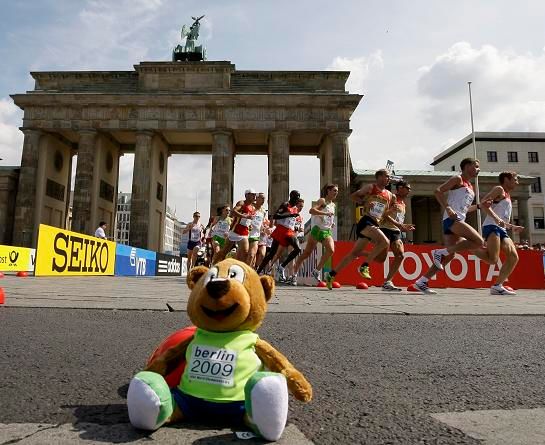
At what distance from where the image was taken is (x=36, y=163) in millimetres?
35375

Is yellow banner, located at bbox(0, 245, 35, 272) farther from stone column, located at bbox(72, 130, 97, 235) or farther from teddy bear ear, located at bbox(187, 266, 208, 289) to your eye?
stone column, located at bbox(72, 130, 97, 235)

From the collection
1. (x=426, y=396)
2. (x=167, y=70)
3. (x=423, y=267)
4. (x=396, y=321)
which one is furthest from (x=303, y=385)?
(x=167, y=70)

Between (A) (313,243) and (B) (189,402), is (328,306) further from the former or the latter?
(A) (313,243)

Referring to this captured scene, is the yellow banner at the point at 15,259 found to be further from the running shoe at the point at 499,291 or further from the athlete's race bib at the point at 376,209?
the running shoe at the point at 499,291

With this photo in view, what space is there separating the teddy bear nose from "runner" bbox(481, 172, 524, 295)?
6.30m

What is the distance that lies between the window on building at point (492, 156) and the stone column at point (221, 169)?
42.3m

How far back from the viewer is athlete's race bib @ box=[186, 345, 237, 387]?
4.68ft

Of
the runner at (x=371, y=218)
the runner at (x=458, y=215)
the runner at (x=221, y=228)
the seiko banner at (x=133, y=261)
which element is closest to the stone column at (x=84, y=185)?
the seiko banner at (x=133, y=261)

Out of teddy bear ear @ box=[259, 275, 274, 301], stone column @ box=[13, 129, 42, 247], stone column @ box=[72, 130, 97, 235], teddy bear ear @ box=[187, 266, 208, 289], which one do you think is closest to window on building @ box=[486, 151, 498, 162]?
stone column @ box=[72, 130, 97, 235]

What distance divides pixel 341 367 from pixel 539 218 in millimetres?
65106

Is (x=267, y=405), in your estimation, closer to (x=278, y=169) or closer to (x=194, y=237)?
(x=194, y=237)

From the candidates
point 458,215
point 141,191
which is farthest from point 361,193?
point 141,191

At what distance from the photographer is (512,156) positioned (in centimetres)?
6203

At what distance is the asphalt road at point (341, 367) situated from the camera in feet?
4.89
